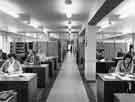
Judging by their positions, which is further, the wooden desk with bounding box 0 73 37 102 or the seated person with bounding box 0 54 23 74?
the seated person with bounding box 0 54 23 74

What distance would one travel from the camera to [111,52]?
843cm

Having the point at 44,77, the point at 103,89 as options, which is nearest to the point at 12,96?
the point at 103,89

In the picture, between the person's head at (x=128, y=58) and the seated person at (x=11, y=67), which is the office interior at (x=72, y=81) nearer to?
the seated person at (x=11, y=67)

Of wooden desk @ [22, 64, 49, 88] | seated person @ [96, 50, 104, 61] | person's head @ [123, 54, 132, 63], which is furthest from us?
seated person @ [96, 50, 104, 61]

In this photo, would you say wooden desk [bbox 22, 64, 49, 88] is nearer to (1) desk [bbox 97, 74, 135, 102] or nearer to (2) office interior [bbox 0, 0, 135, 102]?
(2) office interior [bbox 0, 0, 135, 102]

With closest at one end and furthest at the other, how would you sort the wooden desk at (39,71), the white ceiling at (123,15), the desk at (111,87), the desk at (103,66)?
the desk at (111,87) < the wooden desk at (39,71) < the white ceiling at (123,15) < the desk at (103,66)

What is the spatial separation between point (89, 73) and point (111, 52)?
2.63 meters

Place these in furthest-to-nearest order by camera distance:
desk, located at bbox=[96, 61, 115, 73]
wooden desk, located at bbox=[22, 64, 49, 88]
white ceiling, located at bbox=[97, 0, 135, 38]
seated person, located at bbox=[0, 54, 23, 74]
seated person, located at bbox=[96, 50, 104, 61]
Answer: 1. seated person, located at bbox=[96, 50, 104, 61]
2. desk, located at bbox=[96, 61, 115, 73]
3. white ceiling, located at bbox=[97, 0, 135, 38]
4. wooden desk, located at bbox=[22, 64, 49, 88]
5. seated person, located at bbox=[0, 54, 23, 74]

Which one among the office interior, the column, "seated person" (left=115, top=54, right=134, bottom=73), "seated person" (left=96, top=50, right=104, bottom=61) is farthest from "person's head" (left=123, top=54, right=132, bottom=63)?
"seated person" (left=96, top=50, right=104, bottom=61)

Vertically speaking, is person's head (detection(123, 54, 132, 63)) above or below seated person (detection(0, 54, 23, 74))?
above

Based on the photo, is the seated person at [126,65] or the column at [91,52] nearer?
the seated person at [126,65]

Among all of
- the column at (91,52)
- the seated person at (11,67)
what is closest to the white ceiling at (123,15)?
the column at (91,52)

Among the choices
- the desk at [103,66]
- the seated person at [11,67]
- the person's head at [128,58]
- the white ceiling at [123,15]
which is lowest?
the desk at [103,66]

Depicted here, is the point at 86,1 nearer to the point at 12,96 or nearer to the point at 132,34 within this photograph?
the point at 12,96
